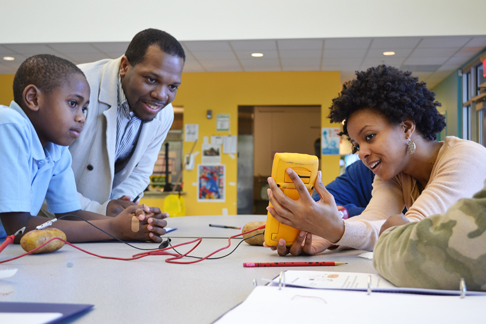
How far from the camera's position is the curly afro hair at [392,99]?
1.37 meters

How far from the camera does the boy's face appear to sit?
4.50 feet

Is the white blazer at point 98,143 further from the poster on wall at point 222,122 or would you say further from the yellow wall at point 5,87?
the yellow wall at point 5,87

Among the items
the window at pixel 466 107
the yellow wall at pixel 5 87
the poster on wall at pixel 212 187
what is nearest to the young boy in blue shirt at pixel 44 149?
the poster on wall at pixel 212 187

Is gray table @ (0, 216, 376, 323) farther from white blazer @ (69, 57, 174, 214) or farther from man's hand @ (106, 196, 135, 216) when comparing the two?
white blazer @ (69, 57, 174, 214)

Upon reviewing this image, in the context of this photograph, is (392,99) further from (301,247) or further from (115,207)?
(115,207)

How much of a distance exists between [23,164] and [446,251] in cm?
116

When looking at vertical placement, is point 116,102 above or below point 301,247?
above

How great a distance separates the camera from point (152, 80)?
6.10 ft

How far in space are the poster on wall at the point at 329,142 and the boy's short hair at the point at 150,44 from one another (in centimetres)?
484

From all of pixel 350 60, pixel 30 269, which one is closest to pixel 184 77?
→ pixel 350 60

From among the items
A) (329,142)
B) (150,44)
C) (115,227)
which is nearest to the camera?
(115,227)

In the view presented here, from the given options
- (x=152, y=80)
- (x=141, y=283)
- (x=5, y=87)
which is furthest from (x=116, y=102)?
(x=5, y=87)

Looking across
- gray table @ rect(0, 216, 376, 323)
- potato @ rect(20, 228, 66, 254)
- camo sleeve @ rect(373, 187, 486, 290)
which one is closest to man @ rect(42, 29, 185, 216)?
potato @ rect(20, 228, 66, 254)

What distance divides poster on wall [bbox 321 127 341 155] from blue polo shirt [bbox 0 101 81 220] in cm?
535
